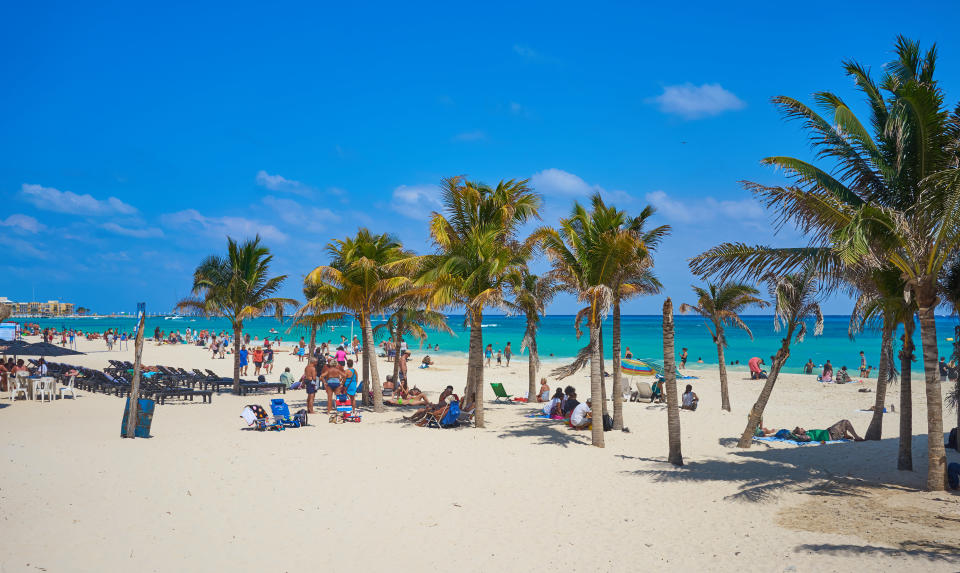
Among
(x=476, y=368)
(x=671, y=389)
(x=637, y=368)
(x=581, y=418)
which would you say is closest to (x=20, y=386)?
(x=476, y=368)

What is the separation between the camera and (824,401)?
2267 cm

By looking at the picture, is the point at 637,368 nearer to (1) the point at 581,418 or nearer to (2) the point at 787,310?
(1) the point at 581,418

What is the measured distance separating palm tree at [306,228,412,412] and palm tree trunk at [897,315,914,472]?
445 inches

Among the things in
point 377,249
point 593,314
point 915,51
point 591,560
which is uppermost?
point 915,51

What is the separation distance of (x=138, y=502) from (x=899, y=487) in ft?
36.4

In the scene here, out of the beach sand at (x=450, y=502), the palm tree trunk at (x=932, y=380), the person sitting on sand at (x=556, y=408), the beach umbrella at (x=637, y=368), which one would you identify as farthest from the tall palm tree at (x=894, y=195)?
the beach umbrella at (x=637, y=368)

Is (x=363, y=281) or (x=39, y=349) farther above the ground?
(x=363, y=281)

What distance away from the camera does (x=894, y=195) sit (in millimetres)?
8477

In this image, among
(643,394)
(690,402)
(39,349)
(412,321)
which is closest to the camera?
(690,402)

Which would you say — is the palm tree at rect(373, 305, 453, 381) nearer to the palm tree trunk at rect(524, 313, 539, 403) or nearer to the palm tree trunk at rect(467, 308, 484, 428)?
the palm tree trunk at rect(524, 313, 539, 403)

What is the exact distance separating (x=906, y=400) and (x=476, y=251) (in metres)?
8.89

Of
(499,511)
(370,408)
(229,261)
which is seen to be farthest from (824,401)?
(229,261)

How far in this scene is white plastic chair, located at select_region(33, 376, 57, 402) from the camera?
1841 cm

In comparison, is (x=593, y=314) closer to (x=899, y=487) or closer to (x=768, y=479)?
(x=768, y=479)
